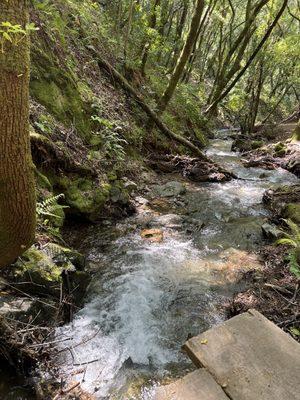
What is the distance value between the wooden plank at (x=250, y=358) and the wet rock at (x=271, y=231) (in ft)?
12.1

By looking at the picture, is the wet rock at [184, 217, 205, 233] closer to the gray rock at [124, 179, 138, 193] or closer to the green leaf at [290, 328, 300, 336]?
the gray rock at [124, 179, 138, 193]

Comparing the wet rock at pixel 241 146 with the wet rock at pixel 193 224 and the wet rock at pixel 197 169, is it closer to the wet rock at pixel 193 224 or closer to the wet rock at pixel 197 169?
the wet rock at pixel 197 169

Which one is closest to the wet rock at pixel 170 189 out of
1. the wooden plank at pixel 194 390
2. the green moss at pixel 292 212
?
the green moss at pixel 292 212

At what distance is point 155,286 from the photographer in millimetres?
5340

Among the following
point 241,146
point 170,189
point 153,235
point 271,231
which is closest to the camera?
point 153,235

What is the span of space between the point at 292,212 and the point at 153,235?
125 inches

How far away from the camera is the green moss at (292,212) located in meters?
7.30

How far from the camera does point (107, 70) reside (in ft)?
36.7

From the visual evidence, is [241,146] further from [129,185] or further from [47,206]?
[47,206]

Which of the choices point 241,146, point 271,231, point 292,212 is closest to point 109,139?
point 271,231

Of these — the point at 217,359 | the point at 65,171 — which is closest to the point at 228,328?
the point at 217,359

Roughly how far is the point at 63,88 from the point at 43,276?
5.13 metres

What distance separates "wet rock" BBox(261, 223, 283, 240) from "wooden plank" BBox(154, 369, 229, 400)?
4.56 m

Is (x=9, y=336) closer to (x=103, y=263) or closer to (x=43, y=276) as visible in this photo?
(x=43, y=276)
